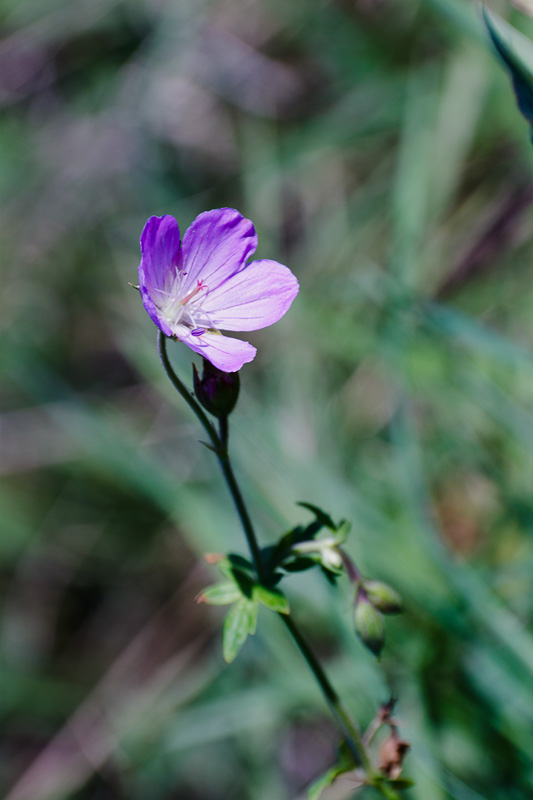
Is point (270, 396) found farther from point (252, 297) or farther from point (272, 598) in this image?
point (272, 598)

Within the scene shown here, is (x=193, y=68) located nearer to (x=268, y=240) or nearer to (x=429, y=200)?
(x=268, y=240)

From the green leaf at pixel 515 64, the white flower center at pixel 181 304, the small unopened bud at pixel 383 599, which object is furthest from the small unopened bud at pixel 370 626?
the green leaf at pixel 515 64

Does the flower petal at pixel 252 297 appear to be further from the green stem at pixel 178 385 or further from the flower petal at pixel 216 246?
the green stem at pixel 178 385

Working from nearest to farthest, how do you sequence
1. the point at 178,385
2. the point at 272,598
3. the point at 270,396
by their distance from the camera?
the point at 178,385 < the point at 272,598 < the point at 270,396

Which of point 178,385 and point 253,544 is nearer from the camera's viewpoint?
point 178,385

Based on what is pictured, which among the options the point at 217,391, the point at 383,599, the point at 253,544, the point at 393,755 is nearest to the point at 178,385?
the point at 217,391

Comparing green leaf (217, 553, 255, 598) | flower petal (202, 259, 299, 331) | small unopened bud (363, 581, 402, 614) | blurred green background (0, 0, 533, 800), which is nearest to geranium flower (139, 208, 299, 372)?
flower petal (202, 259, 299, 331)

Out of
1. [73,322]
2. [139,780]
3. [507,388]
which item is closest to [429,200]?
[507,388]
